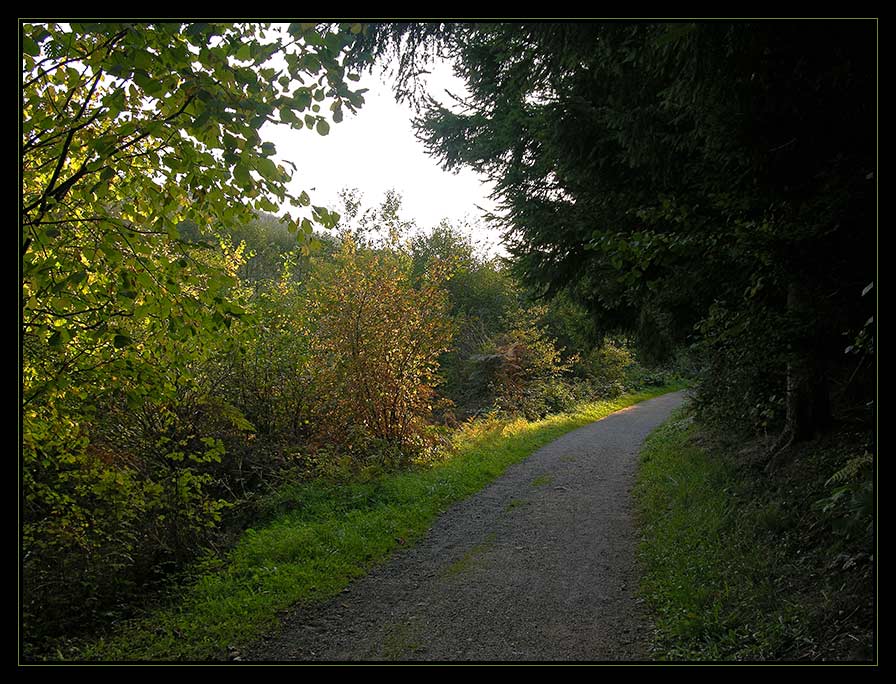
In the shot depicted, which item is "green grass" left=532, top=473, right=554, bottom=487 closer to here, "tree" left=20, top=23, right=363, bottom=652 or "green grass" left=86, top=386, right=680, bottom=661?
"green grass" left=86, top=386, right=680, bottom=661

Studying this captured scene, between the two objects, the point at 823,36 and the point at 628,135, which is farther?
the point at 628,135

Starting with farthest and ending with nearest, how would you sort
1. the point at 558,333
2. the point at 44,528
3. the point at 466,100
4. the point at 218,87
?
the point at 558,333
the point at 466,100
the point at 44,528
the point at 218,87

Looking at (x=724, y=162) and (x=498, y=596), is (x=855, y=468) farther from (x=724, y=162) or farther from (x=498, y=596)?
(x=498, y=596)

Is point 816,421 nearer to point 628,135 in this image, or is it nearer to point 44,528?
point 628,135

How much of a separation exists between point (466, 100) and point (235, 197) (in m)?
9.60

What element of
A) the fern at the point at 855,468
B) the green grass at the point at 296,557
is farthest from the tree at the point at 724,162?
the green grass at the point at 296,557

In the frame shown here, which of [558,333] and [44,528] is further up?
[558,333]

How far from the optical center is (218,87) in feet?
8.70

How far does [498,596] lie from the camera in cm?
520

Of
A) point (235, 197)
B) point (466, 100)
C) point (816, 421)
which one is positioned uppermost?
point (466, 100)

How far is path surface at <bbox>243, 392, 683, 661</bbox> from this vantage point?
14.0 feet

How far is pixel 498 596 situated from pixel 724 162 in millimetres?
4784
